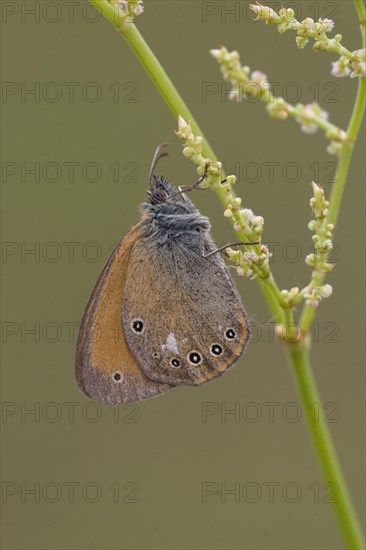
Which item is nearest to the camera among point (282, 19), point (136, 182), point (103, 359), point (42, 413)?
point (282, 19)

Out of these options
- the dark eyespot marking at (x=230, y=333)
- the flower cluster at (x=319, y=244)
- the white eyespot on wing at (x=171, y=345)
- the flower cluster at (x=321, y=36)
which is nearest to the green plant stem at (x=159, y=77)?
the flower cluster at (x=319, y=244)

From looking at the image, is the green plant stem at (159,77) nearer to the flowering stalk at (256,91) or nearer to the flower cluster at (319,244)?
the flower cluster at (319,244)

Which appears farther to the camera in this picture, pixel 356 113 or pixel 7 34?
pixel 7 34

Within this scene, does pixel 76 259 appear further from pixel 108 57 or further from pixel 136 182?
pixel 108 57

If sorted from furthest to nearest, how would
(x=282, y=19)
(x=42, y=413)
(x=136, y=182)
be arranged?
(x=136, y=182) → (x=42, y=413) → (x=282, y=19)

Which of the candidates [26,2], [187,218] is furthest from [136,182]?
[187,218]

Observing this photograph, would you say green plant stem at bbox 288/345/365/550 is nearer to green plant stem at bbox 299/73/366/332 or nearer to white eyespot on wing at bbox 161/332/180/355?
green plant stem at bbox 299/73/366/332

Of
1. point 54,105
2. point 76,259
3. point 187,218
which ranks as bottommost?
point 187,218
